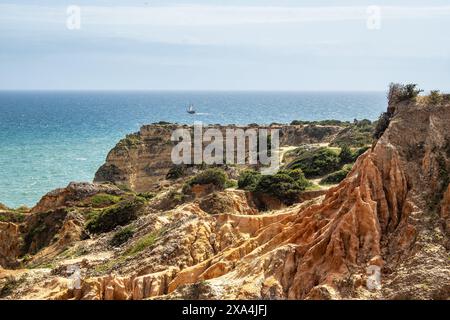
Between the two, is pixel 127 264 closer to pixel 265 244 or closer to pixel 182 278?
pixel 182 278

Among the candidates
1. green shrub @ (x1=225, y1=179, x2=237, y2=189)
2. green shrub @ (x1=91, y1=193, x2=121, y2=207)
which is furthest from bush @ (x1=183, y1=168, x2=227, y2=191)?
green shrub @ (x1=91, y1=193, x2=121, y2=207)

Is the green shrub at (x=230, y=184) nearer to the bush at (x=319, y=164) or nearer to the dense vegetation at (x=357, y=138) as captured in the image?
the bush at (x=319, y=164)

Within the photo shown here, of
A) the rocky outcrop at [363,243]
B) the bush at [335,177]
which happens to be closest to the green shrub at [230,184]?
the bush at [335,177]

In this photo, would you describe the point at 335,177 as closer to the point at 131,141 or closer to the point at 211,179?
the point at 211,179

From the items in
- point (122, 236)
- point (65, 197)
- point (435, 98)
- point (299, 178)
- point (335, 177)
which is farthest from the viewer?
point (65, 197)

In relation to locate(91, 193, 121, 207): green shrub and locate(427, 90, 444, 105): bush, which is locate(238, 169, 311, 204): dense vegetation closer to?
locate(91, 193, 121, 207): green shrub

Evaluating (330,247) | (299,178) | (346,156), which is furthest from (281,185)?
(330,247)
